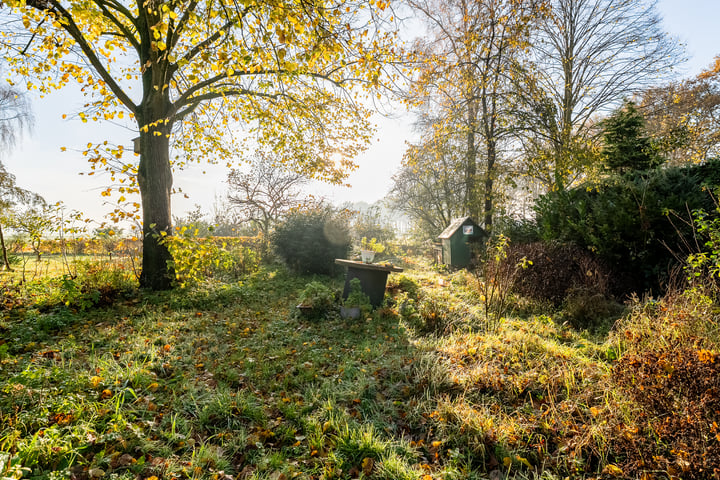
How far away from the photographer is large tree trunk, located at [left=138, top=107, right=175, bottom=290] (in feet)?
20.9

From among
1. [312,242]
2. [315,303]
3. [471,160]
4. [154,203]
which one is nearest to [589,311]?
[315,303]

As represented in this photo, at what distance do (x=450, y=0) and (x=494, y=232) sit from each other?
26.2 ft

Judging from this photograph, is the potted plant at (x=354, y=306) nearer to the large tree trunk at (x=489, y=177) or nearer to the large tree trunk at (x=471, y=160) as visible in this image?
the large tree trunk at (x=489, y=177)

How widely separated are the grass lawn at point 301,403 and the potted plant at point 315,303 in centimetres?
88

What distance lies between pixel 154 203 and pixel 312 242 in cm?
412

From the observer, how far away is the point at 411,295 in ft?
21.9

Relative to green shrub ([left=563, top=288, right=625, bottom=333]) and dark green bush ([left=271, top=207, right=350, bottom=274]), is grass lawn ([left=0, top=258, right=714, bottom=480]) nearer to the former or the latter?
green shrub ([left=563, top=288, right=625, bottom=333])

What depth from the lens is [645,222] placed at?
5.56 m

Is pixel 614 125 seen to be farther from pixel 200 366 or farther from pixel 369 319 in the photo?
pixel 200 366

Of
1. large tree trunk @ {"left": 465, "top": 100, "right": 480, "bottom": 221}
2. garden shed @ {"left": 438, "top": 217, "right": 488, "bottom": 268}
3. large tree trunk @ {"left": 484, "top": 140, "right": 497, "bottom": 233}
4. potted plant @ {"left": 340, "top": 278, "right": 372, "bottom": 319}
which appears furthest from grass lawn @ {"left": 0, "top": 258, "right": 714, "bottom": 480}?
large tree trunk @ {"left": 465, "top": 100, "right": 480, "bottom": 221}

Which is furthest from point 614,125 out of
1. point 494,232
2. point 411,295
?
point 411,295

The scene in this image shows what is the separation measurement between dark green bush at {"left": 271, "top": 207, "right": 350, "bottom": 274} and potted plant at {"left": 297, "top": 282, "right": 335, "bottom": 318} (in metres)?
3.62

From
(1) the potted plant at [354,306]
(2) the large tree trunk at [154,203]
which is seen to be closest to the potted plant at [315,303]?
(1) the potted plant at [354,306]

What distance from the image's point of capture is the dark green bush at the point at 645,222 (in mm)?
5402
